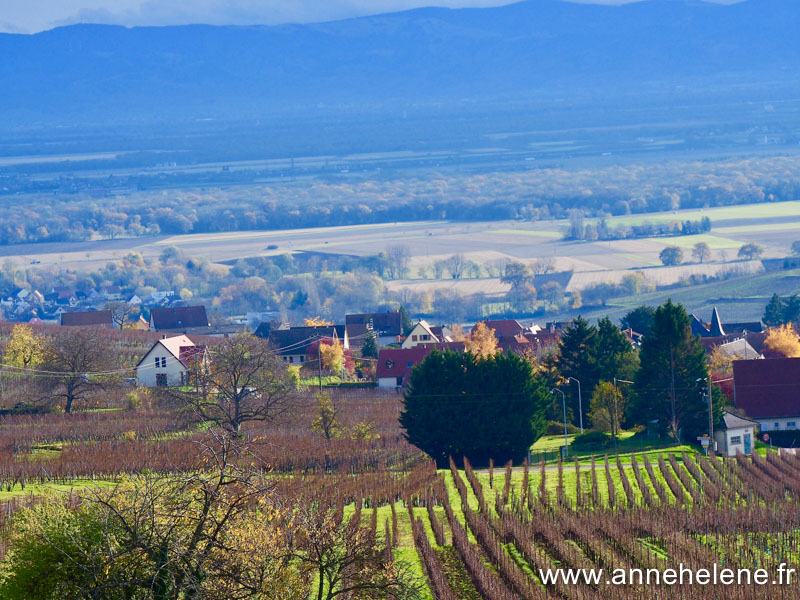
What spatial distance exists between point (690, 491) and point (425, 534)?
8650 mm

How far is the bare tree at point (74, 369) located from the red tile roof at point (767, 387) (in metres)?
25.3

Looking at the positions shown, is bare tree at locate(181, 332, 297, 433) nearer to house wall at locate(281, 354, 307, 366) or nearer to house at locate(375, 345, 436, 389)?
house at locate(375, 345, 436, 389)

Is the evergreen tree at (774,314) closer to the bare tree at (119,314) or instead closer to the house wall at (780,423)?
the house wall at (780,423)

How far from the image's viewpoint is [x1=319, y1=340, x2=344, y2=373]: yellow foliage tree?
68438 millimetres

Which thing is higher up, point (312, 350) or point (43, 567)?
point (43, 567)

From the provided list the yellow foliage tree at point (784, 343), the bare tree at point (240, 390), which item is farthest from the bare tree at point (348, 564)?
the yellow foliage tree at point (784, 343)

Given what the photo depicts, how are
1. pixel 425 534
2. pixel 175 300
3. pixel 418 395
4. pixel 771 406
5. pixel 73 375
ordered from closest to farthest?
pixel 425 534, pixel 418 395, pixel 771 406, pixel 73 375, pixel 175 300

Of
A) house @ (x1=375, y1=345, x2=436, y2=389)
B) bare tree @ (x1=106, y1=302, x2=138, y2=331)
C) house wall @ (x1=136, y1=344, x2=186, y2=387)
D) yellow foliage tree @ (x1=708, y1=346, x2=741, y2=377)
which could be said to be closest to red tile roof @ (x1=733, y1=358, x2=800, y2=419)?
yellow foliage tree @ (x1=708, y1=346, x2=741, y2=377)

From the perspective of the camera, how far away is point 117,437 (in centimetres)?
4669

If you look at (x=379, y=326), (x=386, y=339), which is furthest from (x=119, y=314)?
(x=386, y=339)

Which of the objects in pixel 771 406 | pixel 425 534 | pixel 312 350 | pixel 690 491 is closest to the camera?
pixel 425 534

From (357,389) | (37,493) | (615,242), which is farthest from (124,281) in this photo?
(37,493)

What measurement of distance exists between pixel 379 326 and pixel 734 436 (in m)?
49.3

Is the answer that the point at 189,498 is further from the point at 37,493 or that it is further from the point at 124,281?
the point at 124,281
